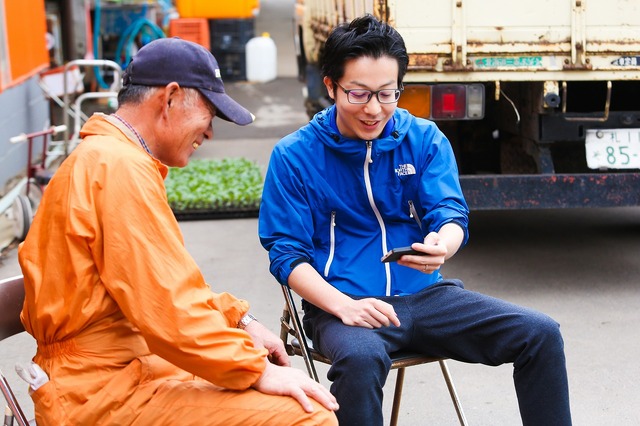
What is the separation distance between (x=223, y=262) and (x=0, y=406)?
256 cm

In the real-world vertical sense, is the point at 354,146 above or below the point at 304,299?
above

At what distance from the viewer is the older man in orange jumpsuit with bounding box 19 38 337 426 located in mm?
2396

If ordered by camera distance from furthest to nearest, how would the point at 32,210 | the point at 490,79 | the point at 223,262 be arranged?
the point at 32,210 < the point at 223,262 < the point at 490,79

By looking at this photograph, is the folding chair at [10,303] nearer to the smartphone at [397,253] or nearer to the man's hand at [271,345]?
the man's hand at [271,345]

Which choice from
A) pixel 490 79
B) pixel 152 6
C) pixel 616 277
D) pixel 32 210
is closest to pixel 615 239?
pixel 616 277

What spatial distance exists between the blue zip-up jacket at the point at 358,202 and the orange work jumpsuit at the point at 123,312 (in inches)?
34.4

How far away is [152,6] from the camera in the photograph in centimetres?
1553

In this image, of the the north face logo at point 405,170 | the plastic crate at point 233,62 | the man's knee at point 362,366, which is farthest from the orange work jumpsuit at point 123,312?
the plastic crate at point 233,62

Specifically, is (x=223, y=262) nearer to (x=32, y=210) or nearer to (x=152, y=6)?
(x=32, y=210)

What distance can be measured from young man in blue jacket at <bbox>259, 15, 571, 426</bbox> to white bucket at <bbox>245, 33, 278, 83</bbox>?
13.8m

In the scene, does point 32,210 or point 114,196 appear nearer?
point 114,196

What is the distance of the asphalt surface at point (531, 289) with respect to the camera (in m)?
4.39

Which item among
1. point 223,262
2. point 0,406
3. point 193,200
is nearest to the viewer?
point 0,406

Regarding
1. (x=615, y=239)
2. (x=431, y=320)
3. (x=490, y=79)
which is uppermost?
(x=490, y=79)
